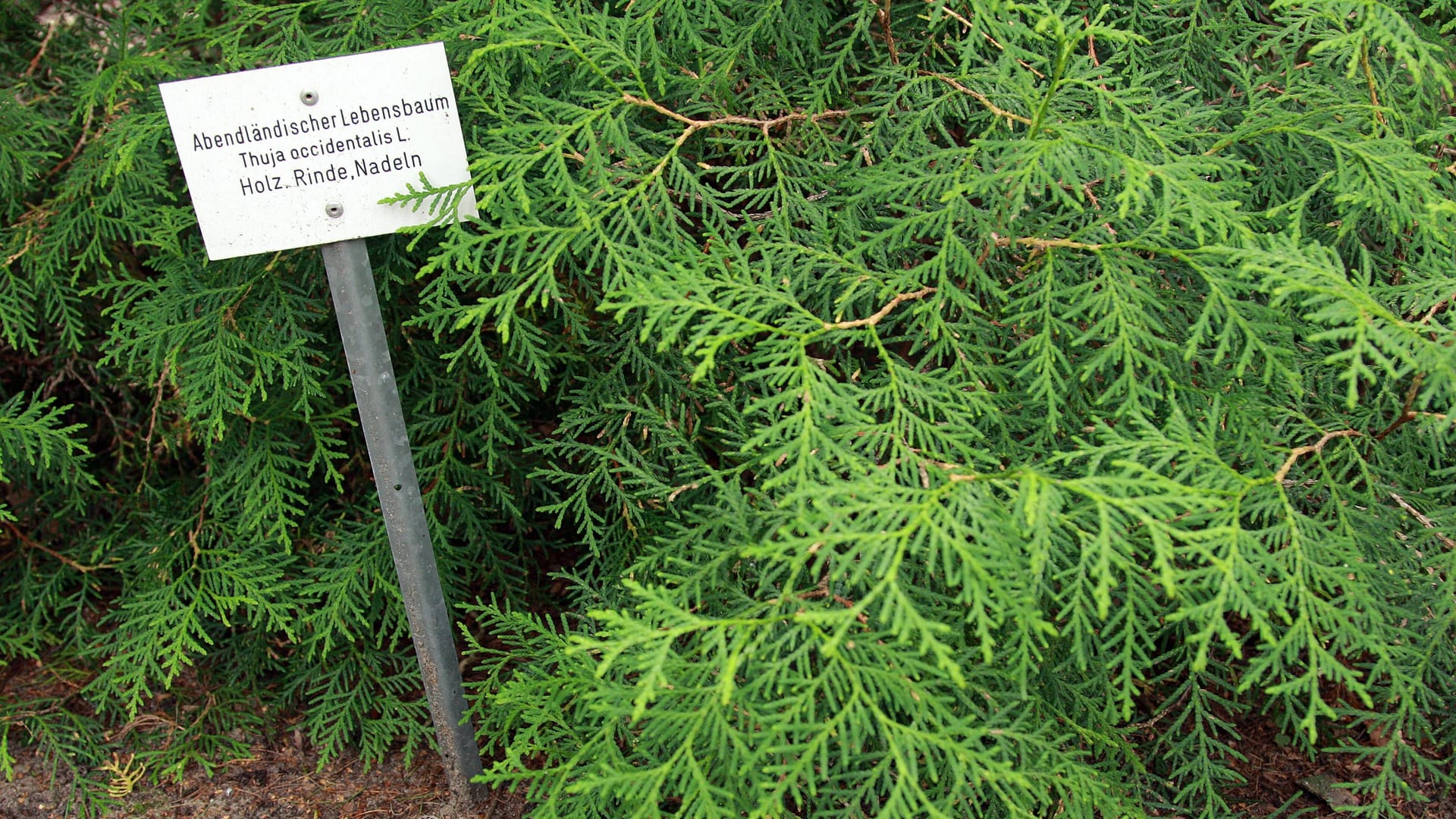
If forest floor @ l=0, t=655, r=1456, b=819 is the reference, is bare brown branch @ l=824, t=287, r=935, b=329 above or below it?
above

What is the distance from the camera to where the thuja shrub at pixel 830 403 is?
1.53 meters

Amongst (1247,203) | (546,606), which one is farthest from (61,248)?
(1247,203)

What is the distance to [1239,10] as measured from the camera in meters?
2.21

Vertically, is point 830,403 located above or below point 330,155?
below

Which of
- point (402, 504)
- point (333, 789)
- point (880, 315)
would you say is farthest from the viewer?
point (333, 789)

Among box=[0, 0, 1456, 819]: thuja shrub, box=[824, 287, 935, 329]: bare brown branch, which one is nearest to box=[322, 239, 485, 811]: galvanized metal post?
box=[0, 0, 1456, 819]: thuja shrub

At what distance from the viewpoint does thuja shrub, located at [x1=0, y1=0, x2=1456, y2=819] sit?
5.02 ft

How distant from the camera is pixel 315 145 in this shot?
1.88 metres

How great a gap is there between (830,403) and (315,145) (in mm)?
1060

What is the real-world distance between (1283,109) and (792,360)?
4.14ft

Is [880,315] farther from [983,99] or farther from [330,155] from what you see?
[330,155]

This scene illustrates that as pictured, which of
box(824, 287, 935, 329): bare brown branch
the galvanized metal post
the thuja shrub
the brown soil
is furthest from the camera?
the brown soil

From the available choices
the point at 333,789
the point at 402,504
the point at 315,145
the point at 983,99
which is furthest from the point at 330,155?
the point at 333,789

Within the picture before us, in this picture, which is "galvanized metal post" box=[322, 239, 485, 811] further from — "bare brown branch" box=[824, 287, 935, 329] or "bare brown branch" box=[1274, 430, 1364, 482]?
"bare brown branch" box=[1274, 430, 1364, 482]
